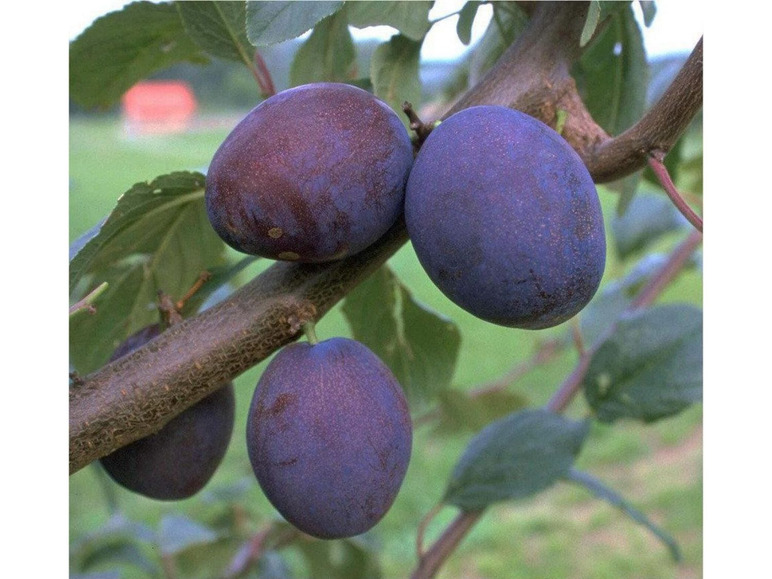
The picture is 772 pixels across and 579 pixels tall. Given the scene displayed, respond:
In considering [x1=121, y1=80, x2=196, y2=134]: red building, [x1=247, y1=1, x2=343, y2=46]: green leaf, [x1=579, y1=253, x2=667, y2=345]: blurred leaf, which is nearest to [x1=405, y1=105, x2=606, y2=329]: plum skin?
[x1=247, y1=1, x2=343, y2=46]: green leaf

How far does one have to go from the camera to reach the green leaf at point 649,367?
0.96 m

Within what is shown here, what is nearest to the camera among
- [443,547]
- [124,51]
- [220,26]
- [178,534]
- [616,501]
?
[220,26]

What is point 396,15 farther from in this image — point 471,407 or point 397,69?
point 471,407

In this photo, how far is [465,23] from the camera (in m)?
0.70

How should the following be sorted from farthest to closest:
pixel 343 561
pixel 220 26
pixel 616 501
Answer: pixel 343 561 → pixel 616 501 → pixel 220 26

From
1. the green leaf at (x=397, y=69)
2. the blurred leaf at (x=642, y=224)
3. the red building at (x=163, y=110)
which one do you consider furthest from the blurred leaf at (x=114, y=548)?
the red building at (x=163, y=110)

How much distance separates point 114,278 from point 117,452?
22 centimetres

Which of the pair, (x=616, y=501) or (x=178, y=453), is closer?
(x=178, y=453)

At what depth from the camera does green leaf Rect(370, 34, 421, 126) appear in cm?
70

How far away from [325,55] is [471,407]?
64 centimetres

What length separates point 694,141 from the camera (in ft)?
3.96

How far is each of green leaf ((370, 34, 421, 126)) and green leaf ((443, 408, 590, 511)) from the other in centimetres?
44

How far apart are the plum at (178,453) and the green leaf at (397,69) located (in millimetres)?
281

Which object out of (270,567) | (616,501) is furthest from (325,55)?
(270,567)
